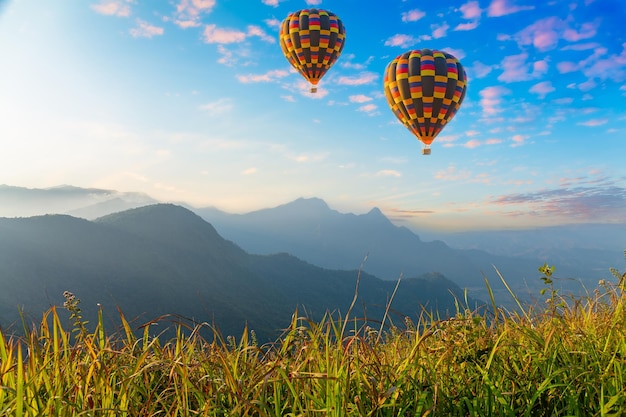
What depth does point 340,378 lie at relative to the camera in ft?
10.0

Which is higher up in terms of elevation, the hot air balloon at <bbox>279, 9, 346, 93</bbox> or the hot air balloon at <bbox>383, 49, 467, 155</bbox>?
the hot air balloon at <bbox>279, 9, 346, 93</bbox>

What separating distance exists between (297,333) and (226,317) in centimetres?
17235

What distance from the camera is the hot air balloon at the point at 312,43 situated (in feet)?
130

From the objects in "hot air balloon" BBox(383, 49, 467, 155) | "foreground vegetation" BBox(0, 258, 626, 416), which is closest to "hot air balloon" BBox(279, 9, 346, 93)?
"hot air balloon" BBox(383, 49, 467, 155)

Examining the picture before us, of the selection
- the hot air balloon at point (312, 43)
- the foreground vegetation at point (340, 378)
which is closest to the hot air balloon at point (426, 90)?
the hot air balloon at point (312, 43)

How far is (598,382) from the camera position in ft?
11.1

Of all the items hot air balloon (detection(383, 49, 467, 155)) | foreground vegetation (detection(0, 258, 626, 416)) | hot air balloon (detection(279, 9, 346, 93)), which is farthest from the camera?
hot air balloon (detection(279, 9, 346, 93))

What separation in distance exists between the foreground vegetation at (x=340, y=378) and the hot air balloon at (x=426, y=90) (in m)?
23.9

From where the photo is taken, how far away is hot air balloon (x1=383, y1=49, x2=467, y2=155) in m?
27.4

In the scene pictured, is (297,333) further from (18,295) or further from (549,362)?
(18,295)

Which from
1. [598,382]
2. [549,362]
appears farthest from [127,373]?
[598,382]

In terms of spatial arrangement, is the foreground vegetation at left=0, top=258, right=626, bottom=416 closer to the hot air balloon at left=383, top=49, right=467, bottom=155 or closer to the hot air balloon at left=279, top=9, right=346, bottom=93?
the hot air balloon at left=383, top=49, right=467, bottom=155

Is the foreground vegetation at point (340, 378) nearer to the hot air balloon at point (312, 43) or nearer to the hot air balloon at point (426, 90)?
the hot air balloon at point (426, 90)

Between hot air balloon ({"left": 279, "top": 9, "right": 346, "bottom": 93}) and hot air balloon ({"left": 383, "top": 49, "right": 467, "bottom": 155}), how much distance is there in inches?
496
